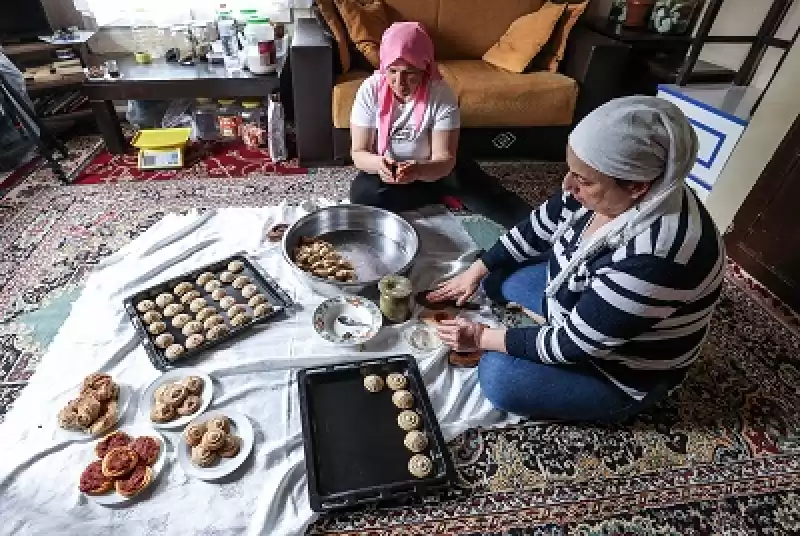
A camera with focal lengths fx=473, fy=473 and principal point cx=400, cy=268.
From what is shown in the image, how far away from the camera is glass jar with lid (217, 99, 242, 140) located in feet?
8.57

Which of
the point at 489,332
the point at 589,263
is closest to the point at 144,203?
the point at 489,332

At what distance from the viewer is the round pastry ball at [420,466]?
1033 mm

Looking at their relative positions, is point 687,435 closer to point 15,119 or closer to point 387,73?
point 387,73

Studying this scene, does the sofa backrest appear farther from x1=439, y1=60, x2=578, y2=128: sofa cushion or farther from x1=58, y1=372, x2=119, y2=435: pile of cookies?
x1=58, y1=372, x2=119, y2=435: pile of cookies

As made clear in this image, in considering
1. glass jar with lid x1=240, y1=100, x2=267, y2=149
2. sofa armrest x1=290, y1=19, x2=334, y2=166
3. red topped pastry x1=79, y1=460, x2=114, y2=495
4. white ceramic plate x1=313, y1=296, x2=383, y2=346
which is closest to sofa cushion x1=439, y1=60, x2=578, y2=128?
sofa armrest x1=290, y1=19, x2=334, y2=166

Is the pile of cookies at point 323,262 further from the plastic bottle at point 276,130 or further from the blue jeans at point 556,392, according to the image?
the plastic bottle at point 276,130

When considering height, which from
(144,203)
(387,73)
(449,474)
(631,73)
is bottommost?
(144,203)

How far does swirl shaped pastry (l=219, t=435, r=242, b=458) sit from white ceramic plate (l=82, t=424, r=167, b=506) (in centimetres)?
13

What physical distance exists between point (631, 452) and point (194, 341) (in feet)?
3.78

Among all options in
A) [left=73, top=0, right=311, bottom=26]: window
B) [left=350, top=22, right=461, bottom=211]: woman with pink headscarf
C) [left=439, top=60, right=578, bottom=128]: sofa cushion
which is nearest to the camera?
[left=350, top=22, right=461, bottom=211]: woman with pink headscarf

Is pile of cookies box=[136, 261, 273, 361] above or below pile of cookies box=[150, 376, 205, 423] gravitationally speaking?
above

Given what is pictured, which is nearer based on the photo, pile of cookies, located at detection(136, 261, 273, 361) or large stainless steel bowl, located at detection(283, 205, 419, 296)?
pile of cookies, located at detection(136, 261, 273, 361)

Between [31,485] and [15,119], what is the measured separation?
75.8 inches

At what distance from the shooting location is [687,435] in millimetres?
1227
